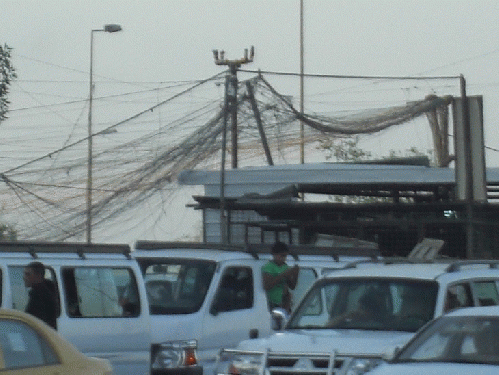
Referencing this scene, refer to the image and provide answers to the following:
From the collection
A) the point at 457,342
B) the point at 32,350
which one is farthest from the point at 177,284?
the point at 457,342

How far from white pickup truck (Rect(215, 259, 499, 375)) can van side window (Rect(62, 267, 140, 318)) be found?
1.78 meters

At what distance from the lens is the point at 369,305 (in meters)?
10.9

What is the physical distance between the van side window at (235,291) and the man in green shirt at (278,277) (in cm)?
19

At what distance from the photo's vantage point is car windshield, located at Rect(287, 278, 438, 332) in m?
10.7

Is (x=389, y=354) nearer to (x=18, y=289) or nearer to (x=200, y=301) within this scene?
(x=18, y=289)

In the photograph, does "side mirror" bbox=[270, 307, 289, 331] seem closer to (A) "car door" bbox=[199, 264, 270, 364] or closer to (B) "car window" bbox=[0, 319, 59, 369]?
(A) "car door" bbox=[199, 264, 270, 364]

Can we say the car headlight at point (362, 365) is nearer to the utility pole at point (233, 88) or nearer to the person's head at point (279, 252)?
the person's head at point (279, 252)

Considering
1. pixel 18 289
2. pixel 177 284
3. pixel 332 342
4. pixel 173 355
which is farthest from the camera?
pixel 177 284

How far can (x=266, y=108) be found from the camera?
87.7ft

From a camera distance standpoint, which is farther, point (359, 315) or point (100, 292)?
point (100, 292)

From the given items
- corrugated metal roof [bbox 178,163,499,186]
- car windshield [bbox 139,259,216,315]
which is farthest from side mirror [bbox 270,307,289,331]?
corrugated metal roof [bbox 178,163,499,186]

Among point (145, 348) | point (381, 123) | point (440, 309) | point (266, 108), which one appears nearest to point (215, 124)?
point (266, 108)

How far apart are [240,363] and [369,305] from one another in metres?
1.34

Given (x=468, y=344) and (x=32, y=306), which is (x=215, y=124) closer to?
(x=32, y=306)
